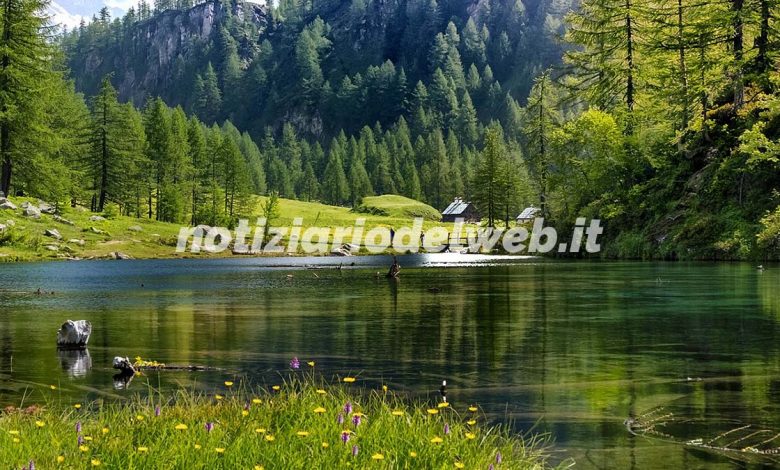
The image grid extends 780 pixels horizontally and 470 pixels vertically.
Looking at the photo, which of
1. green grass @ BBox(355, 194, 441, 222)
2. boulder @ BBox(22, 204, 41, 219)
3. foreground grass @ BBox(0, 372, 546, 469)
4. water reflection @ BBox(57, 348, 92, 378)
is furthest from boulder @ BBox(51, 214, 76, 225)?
green grass @ BBox(355, 194, 441, 222)

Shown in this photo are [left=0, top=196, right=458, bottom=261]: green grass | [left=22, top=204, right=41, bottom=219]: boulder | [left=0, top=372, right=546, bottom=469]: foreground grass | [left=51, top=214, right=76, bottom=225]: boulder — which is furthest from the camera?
[left=51, top=214, right=76, bottom=225]: boulder

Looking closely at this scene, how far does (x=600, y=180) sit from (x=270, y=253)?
48.6 meters

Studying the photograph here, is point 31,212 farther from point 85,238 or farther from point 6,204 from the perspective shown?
point 85,238

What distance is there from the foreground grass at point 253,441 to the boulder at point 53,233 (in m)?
73.2

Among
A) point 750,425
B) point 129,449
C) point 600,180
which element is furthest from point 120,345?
point 600,180

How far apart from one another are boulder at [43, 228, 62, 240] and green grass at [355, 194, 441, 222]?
3574 inches

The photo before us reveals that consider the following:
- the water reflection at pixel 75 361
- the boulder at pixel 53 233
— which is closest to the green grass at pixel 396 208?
the boulder at pixel 53 233

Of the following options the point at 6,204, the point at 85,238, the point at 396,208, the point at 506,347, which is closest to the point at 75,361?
the point at 506,347

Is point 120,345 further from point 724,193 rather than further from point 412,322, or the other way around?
point 724,193

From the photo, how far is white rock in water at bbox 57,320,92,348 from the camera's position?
59.8 feet

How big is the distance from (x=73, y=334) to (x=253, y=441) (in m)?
12.8

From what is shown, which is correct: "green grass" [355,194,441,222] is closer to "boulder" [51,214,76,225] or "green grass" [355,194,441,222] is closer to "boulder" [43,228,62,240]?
"boulder" [51,214,76,225]

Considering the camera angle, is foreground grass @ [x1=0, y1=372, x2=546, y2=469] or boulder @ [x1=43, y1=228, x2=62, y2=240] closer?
foreground grass @ [x1=0, y1=372, x2=546, y2=469]

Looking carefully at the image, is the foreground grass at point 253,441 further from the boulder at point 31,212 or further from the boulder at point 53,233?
the boulder at point 31,212
